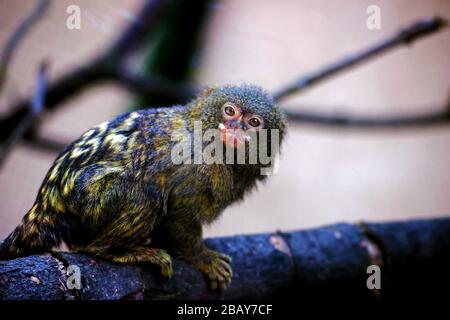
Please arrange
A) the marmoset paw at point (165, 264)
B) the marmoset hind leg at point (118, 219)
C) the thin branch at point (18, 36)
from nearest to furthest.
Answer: the marmoset hind leg at point (118, 219), the marmoset paw at point (165, 264), the thin branch at point (18, 36)

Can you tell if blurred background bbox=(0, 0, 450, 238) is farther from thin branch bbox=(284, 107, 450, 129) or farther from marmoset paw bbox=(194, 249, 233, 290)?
marmoset paw bbox=(194, 249, 233, 290)

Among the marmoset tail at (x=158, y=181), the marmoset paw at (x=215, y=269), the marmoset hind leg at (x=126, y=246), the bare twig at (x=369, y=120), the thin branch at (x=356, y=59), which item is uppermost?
the thin branch at (x=356, y=59)

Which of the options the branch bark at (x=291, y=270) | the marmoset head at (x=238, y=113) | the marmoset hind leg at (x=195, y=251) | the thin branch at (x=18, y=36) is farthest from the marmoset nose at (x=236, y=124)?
the thin branch at (x=18, y=36)

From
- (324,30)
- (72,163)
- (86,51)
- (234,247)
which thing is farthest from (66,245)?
(324,30)

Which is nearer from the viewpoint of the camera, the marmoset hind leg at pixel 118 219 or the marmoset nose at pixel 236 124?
the marmoset hind leg at pixel 118 219

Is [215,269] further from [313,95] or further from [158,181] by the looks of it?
[313,95]

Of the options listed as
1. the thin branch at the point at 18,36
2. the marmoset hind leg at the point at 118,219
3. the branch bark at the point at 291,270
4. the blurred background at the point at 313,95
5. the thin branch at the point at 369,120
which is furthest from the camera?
the blurred background at the point at 313,95

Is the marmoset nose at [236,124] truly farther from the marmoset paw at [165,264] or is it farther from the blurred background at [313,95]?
the blurred background at [313,95]

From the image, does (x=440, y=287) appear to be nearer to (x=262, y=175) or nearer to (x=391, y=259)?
(x=391, y=259)
